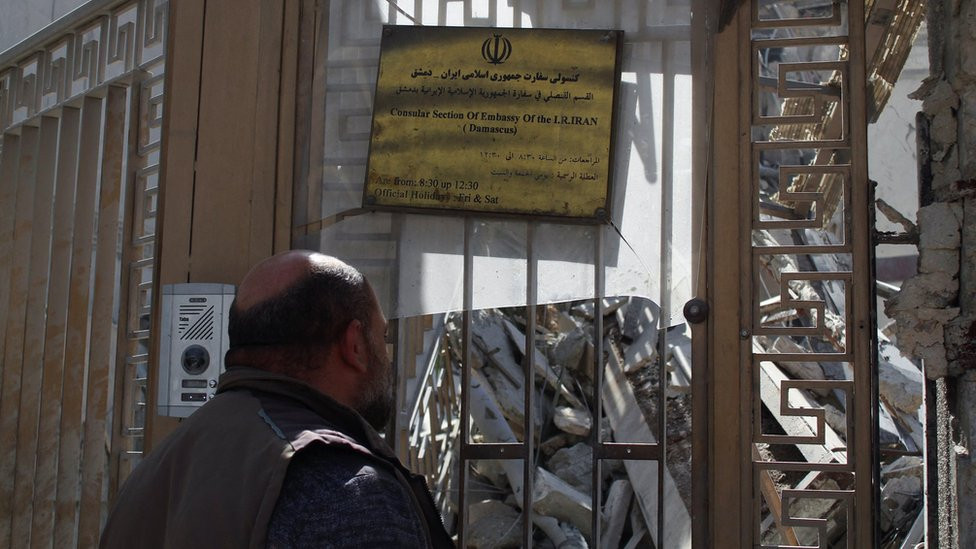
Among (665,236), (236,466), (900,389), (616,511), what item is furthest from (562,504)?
(236,466)

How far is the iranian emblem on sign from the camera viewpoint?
2.85 meters

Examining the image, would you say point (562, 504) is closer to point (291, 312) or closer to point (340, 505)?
point (291, 312)

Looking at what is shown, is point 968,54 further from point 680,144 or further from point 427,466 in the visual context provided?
point 427,466

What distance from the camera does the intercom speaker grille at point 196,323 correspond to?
2.86 m

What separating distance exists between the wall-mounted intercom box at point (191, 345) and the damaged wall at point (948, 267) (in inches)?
70.5

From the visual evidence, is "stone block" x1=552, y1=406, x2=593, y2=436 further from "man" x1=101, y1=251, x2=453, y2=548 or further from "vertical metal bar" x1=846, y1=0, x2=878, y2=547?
"man" x1=101, y1=251, x2=453, y2=548

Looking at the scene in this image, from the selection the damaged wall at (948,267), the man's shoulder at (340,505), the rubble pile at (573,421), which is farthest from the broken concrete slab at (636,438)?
the man's shoulder at (340,505)

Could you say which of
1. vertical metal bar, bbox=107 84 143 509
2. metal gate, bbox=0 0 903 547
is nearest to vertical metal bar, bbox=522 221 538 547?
metal gate, bbox=0 0 903 547

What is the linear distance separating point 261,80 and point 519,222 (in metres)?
0.88

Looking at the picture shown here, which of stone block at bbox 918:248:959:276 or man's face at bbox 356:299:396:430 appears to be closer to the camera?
man's face at bbox 356:299:396:430

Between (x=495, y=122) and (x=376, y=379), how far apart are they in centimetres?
114

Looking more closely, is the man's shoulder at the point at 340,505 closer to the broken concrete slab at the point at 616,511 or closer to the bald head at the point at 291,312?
the bald head at the point at 291,312

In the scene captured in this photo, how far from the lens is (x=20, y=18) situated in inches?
237

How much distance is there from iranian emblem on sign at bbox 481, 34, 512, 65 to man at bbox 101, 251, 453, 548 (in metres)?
1.16
